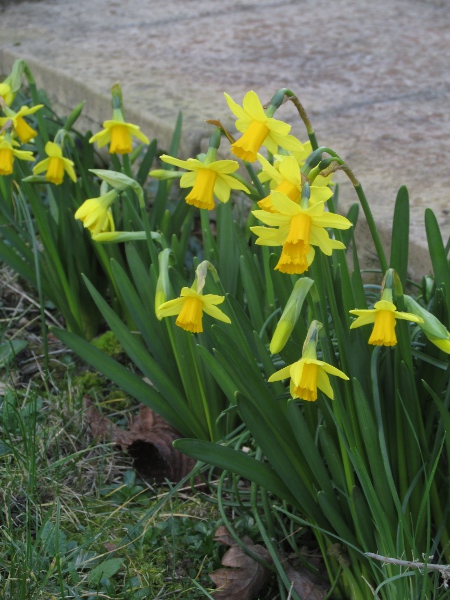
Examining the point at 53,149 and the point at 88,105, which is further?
the point at 88,105

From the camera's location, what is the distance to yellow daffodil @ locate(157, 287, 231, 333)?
1.49m

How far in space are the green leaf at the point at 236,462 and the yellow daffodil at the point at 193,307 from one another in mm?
202

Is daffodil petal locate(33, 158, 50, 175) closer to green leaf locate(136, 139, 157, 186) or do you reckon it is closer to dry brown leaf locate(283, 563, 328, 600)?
green leaf locate(136, 139, 157, 186)

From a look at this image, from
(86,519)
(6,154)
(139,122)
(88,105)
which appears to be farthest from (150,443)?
(88,105)

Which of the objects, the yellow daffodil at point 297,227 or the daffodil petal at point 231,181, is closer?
the yellow daffodil at point 297,227

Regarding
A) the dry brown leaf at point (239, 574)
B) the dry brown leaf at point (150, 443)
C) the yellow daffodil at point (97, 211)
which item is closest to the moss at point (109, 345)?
the dry brown leaf at point (150, 443)

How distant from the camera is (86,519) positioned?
177 centimetres

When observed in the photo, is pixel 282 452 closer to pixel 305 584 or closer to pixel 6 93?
pixel 305 584

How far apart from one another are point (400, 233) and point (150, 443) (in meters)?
0.80

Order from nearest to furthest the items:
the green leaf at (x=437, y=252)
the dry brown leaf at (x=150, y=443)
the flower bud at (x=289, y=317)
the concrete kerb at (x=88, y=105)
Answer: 1. the flower bud at (x=289, y=317)
2. the green leaf at (x=437, y=252)
3. the dry brown leaf at (x=150, y=443)
4. the concrete kerb at (x=88, y=105)

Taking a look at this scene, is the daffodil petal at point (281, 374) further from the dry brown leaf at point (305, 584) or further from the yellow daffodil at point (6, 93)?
the yellow daffodil at point (6, 93)

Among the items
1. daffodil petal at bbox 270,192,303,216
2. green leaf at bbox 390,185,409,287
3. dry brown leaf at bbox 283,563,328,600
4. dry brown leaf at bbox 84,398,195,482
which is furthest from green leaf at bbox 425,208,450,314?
dry brown leaf at bbox 84,398,195,482

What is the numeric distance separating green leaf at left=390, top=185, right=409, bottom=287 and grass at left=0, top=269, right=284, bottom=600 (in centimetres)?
61

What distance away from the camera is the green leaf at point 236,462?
150 centimetres
